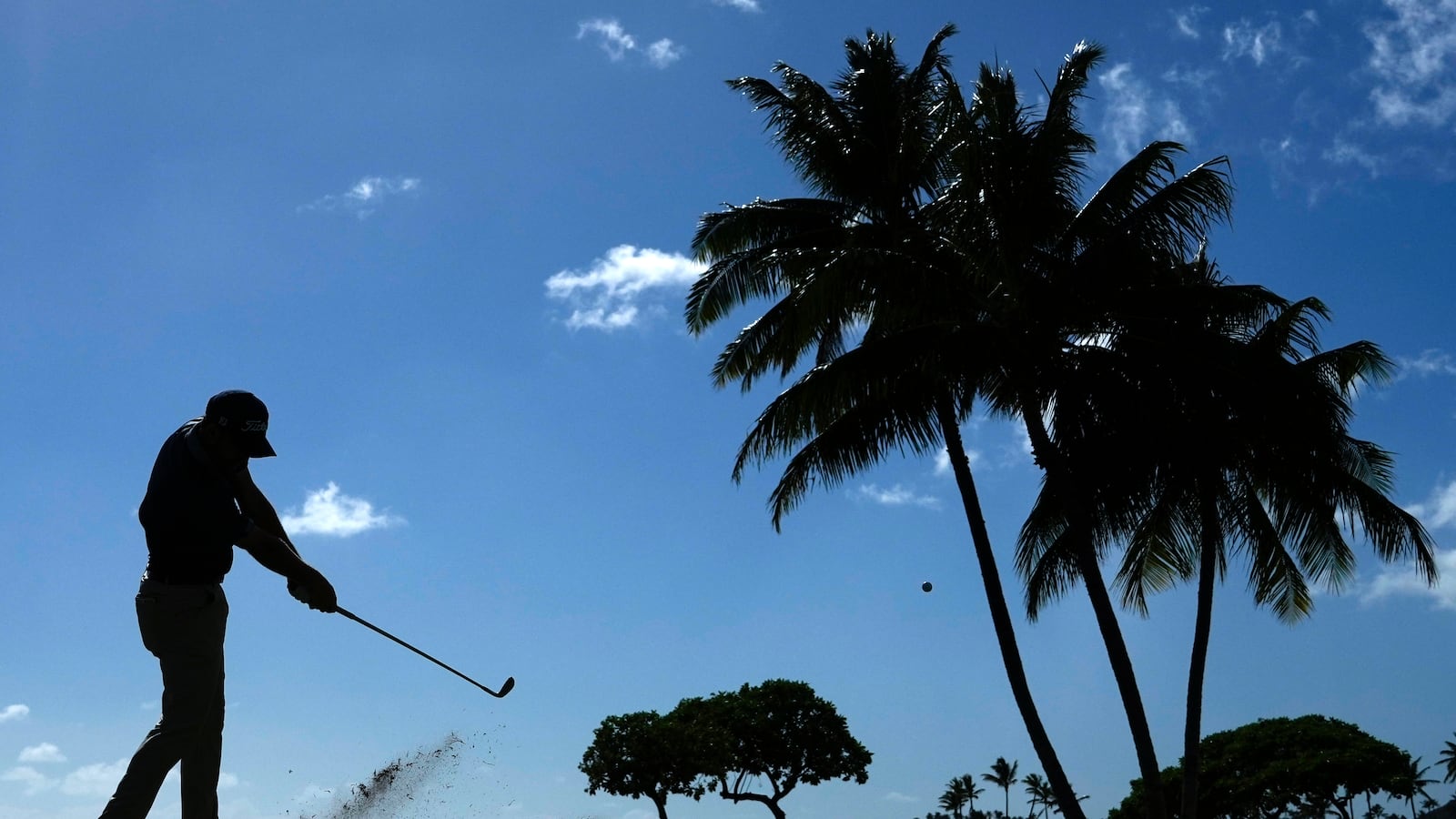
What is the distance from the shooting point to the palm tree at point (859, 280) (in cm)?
1912

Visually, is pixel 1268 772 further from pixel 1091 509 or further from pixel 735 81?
pixel 735 81

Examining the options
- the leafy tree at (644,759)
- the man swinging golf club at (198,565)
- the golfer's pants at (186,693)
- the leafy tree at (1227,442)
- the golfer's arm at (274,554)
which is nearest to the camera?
the golfer's pants at (186,693)

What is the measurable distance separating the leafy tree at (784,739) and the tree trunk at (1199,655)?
32.8 meters

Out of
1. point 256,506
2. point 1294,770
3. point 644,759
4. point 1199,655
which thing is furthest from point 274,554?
point 1294,770

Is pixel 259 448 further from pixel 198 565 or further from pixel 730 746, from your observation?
pixel 730 746

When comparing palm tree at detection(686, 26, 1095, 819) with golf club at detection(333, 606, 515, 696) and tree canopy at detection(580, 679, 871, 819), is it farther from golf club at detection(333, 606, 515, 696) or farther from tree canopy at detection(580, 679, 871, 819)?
tree canopy at detection(580, 679, 871, 819)

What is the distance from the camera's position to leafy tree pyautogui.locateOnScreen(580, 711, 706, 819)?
49406 mm

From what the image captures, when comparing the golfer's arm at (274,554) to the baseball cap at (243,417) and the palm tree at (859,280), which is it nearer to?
the baseball cap at (243,417)

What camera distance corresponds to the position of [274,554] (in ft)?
17.8

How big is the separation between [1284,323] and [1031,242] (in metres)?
4.47

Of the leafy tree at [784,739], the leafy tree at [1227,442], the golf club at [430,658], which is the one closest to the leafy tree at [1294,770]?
the leafy tree at [784,739]

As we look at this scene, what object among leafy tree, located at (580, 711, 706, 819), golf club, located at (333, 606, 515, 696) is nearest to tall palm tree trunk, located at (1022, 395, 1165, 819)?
golf club, located at (333, 606, 515, 696)

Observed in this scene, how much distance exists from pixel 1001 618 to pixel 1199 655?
3386mm

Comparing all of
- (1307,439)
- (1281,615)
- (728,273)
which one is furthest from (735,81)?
(1281,615)
